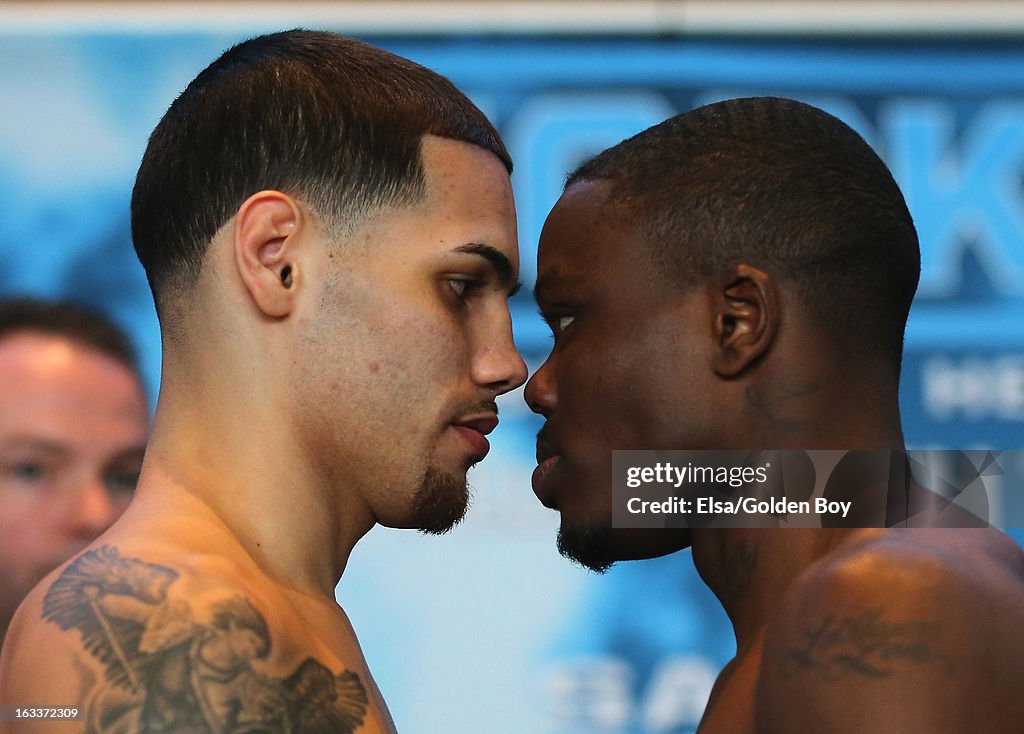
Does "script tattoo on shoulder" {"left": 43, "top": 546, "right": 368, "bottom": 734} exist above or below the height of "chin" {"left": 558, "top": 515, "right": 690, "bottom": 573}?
below

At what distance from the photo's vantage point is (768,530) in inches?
71.1

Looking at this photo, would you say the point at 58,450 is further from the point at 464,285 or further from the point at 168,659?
the point at 168,659

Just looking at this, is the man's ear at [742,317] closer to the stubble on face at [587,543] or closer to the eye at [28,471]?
the stubble on face at [587,543]

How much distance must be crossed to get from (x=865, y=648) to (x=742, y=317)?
49 cm

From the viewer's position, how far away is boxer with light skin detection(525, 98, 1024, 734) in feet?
4.99

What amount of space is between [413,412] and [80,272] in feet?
5.22

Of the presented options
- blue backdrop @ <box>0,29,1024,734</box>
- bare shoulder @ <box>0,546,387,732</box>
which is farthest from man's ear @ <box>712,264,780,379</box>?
blue backdrop @ <box>0,29,1024,734</box>

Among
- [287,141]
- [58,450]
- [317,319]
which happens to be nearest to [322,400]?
[317,319]

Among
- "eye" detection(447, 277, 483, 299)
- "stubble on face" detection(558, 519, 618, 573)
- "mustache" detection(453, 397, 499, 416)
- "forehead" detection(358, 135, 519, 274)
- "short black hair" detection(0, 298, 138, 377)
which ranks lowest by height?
"stubble on face" detection(558, 519, 618, 573)

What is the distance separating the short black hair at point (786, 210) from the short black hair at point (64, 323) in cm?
144

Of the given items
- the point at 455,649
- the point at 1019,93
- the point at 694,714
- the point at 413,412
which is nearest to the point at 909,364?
the point at 1019,93

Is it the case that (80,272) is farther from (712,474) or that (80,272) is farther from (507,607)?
(712,474)

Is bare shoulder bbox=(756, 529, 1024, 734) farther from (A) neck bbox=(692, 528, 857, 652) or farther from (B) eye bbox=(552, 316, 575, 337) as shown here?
(B) eye bbox=(552, 316, 575, 337)

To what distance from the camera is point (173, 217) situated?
1673 millimetres
